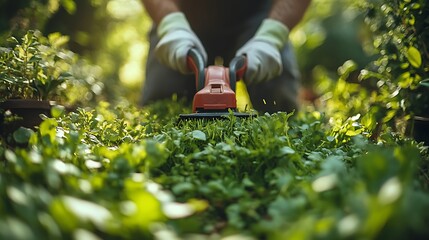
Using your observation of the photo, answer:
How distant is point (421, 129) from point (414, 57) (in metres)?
0.29

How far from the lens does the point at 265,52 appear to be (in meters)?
2.24

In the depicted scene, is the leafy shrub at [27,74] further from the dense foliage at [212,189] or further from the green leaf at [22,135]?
the green leaf at [22,135]

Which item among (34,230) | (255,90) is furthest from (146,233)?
(255,90)

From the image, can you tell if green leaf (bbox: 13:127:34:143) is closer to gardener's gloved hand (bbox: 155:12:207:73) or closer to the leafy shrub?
the leafy shrub

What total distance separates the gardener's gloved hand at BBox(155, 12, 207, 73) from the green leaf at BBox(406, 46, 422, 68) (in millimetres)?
950

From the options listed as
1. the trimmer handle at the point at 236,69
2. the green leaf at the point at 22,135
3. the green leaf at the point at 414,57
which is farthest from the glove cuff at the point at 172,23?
the green leaf at the point at 22,135

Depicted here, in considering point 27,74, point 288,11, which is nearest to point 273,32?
point 288,11

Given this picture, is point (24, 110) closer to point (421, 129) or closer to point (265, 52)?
point (265, 52)

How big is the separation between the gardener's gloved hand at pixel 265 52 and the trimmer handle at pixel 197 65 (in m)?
0.24

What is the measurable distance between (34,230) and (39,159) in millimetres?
228

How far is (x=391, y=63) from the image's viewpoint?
191cm

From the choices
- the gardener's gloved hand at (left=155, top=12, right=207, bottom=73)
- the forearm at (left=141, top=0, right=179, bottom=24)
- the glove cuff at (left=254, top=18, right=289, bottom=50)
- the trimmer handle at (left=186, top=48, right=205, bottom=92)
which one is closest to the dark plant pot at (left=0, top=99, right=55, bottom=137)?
the trimmer handle at (left=186, top=48, right=205, bottom=92)

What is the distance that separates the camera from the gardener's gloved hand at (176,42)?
85.0 inches

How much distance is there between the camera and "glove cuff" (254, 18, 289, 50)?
2387 millimetres
